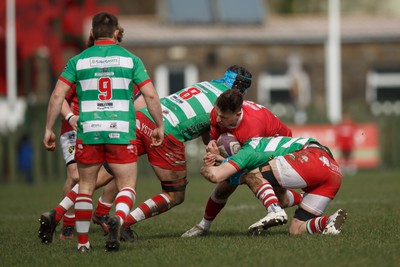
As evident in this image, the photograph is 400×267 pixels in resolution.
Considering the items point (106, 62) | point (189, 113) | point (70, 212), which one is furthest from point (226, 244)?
point (70, 212)

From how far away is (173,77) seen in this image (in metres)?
36.2

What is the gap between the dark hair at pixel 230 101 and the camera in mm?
9414

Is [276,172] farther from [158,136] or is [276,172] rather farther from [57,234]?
[57,234]

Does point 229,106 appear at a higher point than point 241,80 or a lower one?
lower

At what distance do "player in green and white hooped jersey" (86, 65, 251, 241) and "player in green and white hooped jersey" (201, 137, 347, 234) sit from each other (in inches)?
24.0

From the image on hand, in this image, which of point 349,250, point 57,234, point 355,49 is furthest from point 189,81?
point 349,250

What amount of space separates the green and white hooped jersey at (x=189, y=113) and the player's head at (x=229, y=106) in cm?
57

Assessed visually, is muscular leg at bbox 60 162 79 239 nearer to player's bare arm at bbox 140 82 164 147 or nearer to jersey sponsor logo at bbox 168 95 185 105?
jersey sponsor logo at bbox 168 95 185 105

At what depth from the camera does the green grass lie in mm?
8250

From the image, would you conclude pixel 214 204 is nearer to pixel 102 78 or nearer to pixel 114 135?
pixel 114 135

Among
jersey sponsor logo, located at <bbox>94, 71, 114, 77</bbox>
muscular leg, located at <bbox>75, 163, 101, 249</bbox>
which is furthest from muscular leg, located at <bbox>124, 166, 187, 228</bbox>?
jersey sponsor logo, located at <bbox>94, 71, 114, 77</bbox>

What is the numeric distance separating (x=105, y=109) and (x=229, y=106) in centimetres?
120

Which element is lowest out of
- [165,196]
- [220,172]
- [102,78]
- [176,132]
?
[165,196]

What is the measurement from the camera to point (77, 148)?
9.02 m
